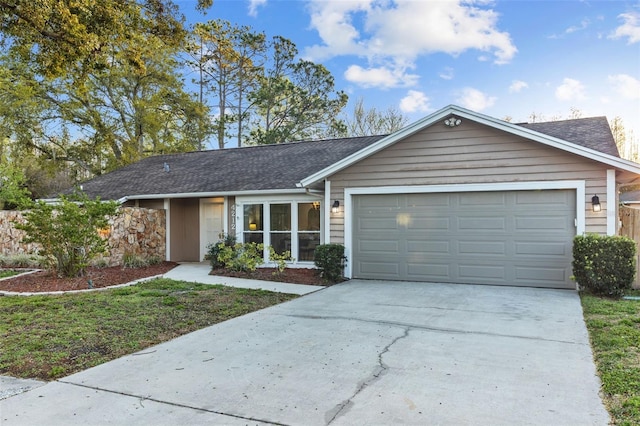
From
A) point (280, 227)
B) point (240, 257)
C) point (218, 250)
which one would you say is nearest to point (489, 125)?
point (280, 227)

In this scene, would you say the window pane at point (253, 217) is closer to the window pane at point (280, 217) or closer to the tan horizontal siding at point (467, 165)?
the window pane at point (280, 217)

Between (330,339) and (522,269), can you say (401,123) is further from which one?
(330,339)

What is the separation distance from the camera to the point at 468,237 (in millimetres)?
8789

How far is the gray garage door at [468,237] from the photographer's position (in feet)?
26.8

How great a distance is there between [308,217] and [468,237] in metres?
4.12

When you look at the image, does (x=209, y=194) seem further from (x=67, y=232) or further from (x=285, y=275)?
(x=67, y=232)

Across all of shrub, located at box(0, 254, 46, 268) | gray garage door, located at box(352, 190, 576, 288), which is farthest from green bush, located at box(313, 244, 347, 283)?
shrub, located at box(0, 254, 46, 268)

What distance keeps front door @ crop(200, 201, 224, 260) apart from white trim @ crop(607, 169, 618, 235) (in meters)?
10.4

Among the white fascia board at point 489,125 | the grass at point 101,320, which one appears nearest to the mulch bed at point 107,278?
the grass at point 101,320

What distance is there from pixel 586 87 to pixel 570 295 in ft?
28.4

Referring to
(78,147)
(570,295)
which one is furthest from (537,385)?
(78,147)

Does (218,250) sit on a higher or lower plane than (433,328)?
higher

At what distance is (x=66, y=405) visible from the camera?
3.19 metres

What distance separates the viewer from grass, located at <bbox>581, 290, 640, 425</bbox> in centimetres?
305
